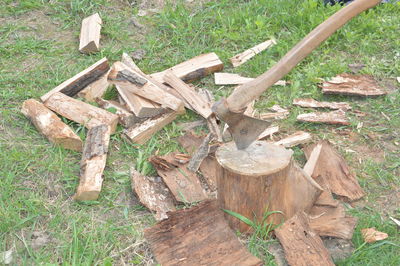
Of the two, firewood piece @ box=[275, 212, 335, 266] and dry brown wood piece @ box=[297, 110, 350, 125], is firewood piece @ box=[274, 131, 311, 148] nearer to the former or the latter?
dry brown wood piece @ box=[297, 110, 350, 125]

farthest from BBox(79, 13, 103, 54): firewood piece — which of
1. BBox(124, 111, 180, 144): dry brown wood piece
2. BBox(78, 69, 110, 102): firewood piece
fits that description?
BBox(124, 111, 180, 144): dry brown wood piece

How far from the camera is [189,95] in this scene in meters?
4.43

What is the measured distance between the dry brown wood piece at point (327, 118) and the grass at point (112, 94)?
6 centimetres

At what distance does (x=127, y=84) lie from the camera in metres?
4.29

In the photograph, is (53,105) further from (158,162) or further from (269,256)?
(269,256)

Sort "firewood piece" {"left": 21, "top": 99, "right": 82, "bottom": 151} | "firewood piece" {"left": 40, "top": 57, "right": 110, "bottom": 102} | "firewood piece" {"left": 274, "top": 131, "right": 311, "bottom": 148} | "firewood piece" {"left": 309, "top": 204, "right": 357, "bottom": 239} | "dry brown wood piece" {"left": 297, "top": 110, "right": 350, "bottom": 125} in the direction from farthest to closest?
1. "firewood piece" {"left": 40, "top": 57, "right": 110, "bottom": 102}
2. "dry brown wood piece" {"left": 297, "top": 110, "right": 350, "bottom": 125}
3. "firewood piece" {"left": 274, "top": 131, "right": 311, "bottom": 148}
4. "firewood piece" {"left": 21, "top": 99, "right": 82, "bottom": 151}
5. "firewood piece" {"left": 309, "top": 204, "right": 357, "bottom": 239}

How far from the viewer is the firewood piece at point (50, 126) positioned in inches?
152

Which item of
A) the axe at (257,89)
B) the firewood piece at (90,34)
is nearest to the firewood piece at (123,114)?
the firewood piece at (90,34)

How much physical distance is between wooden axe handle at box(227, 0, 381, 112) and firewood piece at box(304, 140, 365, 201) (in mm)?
1035

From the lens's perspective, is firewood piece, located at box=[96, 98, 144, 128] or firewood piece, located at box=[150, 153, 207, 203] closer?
firewood piece, located at box=[150, 153, 207, 203]

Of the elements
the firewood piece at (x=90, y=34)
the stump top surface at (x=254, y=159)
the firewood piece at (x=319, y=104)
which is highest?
the stump top surface at (x=254, y=159)

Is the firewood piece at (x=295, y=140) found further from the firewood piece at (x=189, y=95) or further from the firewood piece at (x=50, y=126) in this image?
the firewood piece at (x=50, y=126)

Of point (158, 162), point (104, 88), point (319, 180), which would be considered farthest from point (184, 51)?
point (319, 180)

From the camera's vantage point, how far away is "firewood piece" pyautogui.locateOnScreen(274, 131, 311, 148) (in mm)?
4070
